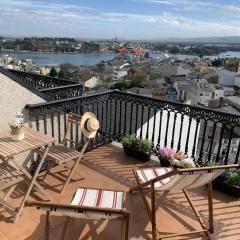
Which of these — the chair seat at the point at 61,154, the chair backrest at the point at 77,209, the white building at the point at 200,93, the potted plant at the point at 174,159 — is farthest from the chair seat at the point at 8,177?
the white building at the point at 200,93

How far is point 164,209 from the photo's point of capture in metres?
3.53

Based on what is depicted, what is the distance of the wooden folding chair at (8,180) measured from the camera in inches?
121

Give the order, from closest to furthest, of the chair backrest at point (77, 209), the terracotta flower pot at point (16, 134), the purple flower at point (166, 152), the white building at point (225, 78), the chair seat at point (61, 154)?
1. the chair backrest at point (77, 209)
2. the terracotta flower pot at point (16, 134)
3. the chair seat at point (61, 154)
4. the purple flower at point (166, 152)
5. the white building at point (225, 78)

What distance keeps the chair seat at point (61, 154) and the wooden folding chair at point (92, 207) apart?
29.5 inches

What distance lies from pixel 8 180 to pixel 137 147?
7.73ft

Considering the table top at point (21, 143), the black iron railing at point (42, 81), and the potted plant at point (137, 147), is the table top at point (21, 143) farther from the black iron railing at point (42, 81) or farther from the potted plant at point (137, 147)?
the black iron railing at point (42, 81)

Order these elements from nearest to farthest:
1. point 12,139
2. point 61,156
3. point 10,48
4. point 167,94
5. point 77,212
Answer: point 77,212
point 12,139
point 61,156
point 167,94
point 10,48

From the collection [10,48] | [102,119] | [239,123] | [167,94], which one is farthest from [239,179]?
[10,48]

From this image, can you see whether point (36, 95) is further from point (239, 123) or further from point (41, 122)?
point (239, 123)

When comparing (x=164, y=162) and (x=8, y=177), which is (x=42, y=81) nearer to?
(x=164, y=162)

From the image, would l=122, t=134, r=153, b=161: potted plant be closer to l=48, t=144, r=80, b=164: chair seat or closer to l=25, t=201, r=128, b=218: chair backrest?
l=48, t=144, r=80, b=164: chair seat

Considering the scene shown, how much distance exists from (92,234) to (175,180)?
1.07m

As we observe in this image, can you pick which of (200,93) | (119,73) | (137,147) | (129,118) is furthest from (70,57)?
(137,147)

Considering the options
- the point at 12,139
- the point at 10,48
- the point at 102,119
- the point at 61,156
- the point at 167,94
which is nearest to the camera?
the point at 12,139
